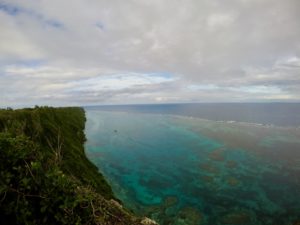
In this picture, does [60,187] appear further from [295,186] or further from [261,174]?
[261,174]

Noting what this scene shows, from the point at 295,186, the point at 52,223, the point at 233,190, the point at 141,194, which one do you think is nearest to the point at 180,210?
the point at 141,194

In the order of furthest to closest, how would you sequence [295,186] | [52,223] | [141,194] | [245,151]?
[245,151], [295,186], [141,194], [52,223]

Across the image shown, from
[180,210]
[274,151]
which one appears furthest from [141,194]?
[274,151]

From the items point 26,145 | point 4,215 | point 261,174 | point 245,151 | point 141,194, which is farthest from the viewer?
point 245,151

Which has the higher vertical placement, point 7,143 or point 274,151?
point 7,143

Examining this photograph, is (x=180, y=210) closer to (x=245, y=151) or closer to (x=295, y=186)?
(x=295, y=186)

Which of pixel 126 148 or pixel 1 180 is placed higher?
pixel 1 180

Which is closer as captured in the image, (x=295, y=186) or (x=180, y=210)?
(x=180, y=210)

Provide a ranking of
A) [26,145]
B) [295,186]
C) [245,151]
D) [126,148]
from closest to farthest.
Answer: [26,145] → [295,186] → [245,151] → [126,148]

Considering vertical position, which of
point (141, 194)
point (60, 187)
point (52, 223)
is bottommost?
point (141, 194)
